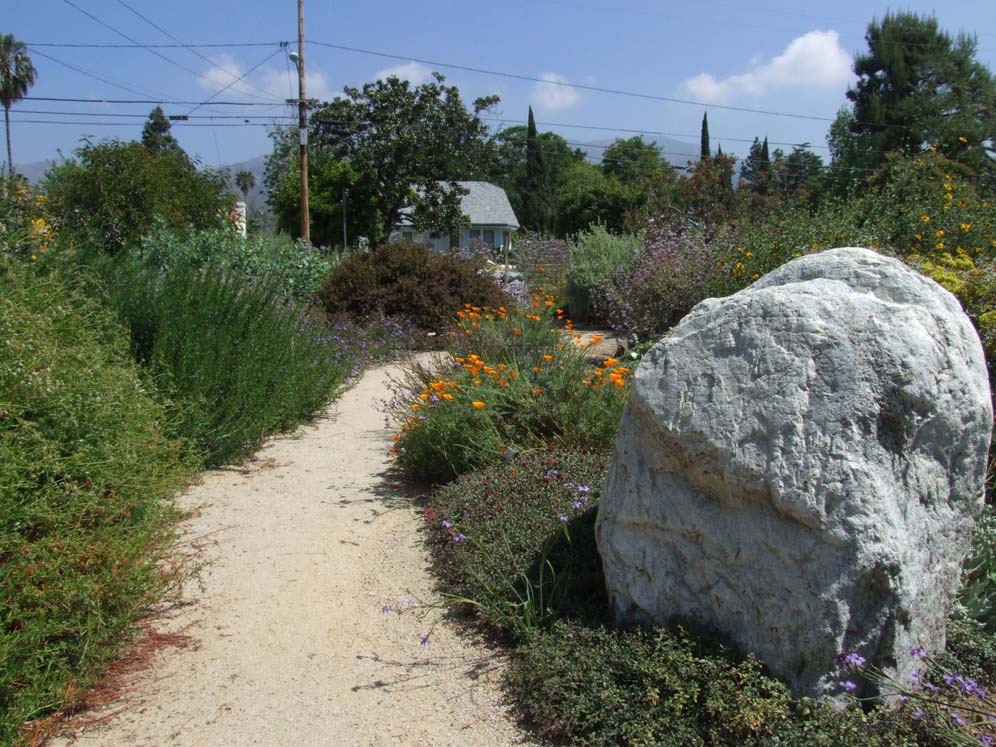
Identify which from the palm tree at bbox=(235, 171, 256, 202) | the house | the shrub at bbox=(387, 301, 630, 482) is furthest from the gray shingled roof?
the shrub at bbox=(387, 301, 630, 482)

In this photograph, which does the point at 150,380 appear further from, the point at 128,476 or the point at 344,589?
the point at 344,589

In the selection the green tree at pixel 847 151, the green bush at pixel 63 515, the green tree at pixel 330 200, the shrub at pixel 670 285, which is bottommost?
the green bush at pixel 63 515

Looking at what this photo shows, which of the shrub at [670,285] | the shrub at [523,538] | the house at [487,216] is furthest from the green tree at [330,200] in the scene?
the shrub at [523,538]

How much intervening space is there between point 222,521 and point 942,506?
13.0ft

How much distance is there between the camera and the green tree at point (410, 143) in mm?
29703

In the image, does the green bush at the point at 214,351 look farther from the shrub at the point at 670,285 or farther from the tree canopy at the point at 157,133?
the tree canopy at the point at 157,133

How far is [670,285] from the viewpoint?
9.78m

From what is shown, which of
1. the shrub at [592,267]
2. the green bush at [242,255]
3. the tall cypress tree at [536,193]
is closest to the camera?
the green bush at [242,255]

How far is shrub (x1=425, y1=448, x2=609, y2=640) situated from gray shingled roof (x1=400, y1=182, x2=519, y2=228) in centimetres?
4557

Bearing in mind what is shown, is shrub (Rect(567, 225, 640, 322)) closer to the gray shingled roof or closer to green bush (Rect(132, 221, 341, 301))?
green bush (Rect(132, 221, 341, 301))

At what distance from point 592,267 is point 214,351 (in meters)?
9.21

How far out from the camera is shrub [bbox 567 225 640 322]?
542 inches

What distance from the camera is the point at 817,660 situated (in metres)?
2.63

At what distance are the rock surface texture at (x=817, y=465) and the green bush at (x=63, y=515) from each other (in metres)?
2.11
